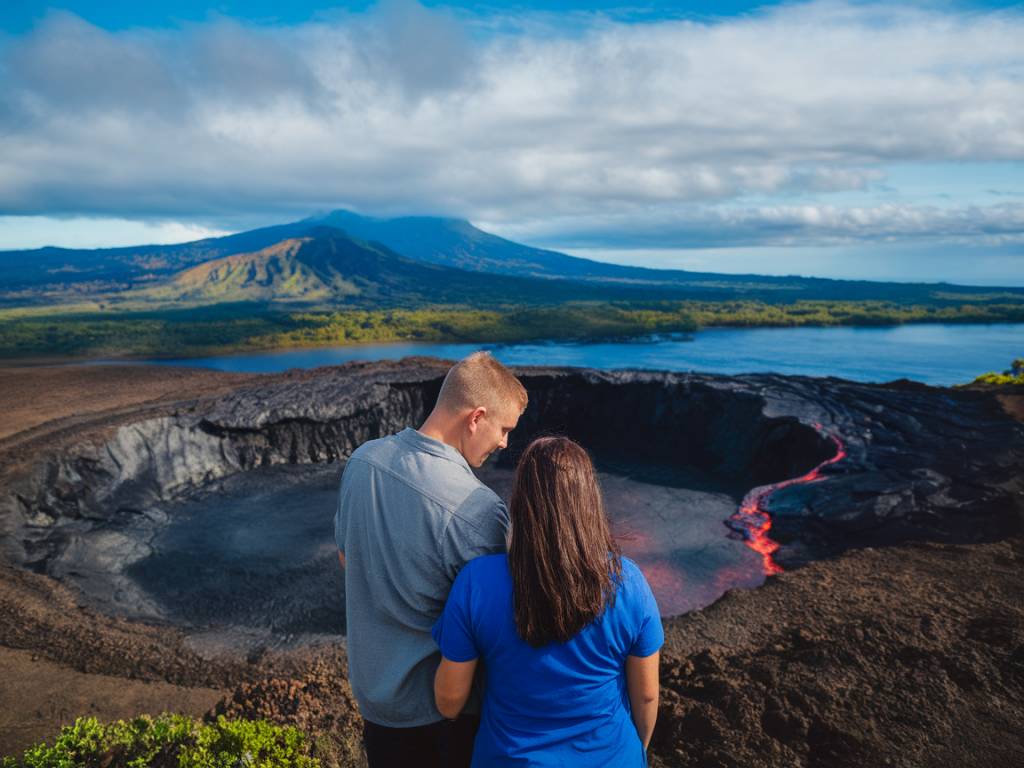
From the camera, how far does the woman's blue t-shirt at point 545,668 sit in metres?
2.40

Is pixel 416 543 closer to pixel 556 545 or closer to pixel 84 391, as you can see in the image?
pixel 556 545

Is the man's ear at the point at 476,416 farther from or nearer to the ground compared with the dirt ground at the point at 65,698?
farther from the ground

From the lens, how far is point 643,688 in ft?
8.75

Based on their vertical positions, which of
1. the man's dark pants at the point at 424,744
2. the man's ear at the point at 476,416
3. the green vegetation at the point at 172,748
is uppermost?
the man's ear at the point at 476,416

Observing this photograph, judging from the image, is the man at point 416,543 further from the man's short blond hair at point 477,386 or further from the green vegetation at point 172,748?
the green vegetation at point 172,748

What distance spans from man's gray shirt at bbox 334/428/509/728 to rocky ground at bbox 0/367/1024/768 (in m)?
3.82

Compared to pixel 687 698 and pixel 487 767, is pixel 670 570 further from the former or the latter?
pixel 487 767

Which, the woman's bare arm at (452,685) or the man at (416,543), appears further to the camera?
the man at (416,543)

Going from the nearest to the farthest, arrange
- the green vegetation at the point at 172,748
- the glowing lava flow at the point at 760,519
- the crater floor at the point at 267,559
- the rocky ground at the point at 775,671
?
the green vegetation at the point at 172,748, the rocky ground at the point at 775,671, the crater floor at the point at 267,559, the glowing lava flow at the point at 760,519

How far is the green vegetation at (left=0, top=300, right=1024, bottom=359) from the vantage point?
52.8 meters

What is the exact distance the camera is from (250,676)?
9.12 metres

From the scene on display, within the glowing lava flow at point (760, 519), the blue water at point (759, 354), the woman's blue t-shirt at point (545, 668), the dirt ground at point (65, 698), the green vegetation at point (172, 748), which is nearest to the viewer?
the woman's blue t-shirt at point (545, 668)

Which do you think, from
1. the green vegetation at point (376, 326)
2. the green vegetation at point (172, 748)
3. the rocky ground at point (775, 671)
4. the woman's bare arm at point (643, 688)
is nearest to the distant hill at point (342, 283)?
the green vegetation at point (376, 326)

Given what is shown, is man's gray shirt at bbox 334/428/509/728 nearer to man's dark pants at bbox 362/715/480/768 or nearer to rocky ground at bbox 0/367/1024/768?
man's dark pants at bbox 362/715/480/768
